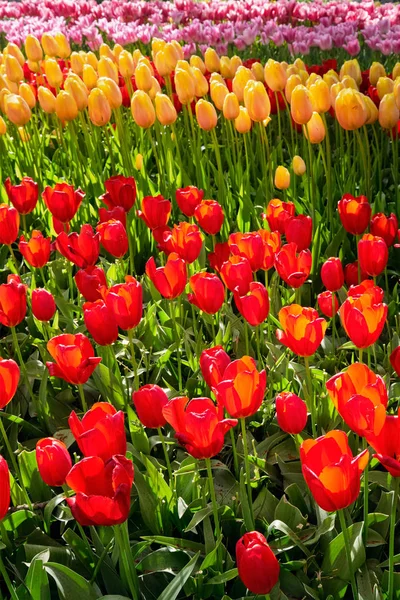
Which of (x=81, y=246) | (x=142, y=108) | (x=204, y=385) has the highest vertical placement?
(x=142, y=108)

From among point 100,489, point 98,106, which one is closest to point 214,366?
point 100,489

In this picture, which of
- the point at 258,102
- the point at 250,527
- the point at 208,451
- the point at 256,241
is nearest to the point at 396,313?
the point at 256,241

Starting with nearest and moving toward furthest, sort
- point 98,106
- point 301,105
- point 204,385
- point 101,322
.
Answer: point 101,322 < point 204,385 < point 301,105 < point 98,106

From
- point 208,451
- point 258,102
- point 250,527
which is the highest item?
point 258,102

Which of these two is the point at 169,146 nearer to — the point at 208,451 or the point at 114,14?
the point at 208,451

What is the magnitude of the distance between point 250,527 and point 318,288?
140 centimetres

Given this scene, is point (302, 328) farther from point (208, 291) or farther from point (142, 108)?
point (142, 108)

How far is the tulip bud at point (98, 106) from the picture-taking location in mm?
3264

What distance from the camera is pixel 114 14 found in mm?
8414

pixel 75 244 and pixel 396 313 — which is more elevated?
pixel 75 244

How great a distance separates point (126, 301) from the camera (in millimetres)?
1860

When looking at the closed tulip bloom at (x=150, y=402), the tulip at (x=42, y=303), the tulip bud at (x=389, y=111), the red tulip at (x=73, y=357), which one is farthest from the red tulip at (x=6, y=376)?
the tulip bud at (x=389, y=111)

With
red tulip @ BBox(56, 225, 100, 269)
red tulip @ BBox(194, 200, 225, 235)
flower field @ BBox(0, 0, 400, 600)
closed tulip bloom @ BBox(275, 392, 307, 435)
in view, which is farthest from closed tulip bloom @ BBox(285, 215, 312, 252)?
closed tulip bloom @ BBox(275, 392, 307, 435)

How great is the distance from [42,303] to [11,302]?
6.8 inches
